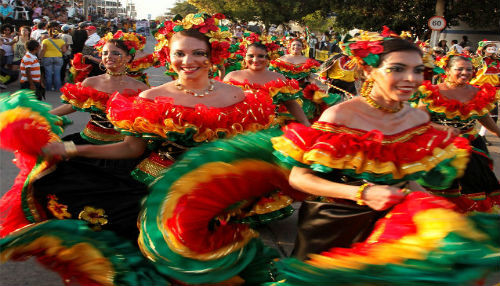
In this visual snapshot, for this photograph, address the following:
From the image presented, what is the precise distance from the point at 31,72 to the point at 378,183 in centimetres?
978

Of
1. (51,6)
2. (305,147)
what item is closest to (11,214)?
(305,147)

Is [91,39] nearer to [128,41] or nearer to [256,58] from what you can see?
[256,58]

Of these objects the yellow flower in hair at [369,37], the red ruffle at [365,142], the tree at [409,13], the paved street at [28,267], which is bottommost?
the paved street at [28,267]

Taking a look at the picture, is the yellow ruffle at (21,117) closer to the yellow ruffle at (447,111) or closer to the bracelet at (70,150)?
the bracelet at (70,150)

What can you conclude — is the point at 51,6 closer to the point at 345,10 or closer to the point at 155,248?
the point at 345,10

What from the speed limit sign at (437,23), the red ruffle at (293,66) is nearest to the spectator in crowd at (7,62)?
the red ruffle at (293,66)

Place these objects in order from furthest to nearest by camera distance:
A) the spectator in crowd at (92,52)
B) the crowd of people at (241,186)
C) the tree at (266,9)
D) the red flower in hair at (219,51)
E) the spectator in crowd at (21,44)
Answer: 1. the tree at (266,9)
2. the spectator in crowd at (21,44)
3. the spectator in crowd at (92,52)
4. the red flower in hair at (219,51)
5. the crowd of people at (241,186)

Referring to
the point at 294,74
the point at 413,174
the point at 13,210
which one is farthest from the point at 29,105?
the point at 294,74

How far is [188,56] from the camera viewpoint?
3344 mm

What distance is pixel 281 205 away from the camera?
12.7 feet

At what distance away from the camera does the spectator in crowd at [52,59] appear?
41.9 feet

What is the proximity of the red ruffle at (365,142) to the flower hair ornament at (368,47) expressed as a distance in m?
0.40

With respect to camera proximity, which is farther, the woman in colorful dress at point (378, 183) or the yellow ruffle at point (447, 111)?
the yellow ruffle at point (447, 111)

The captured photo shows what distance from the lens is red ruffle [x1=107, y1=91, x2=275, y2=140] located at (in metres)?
3.07
